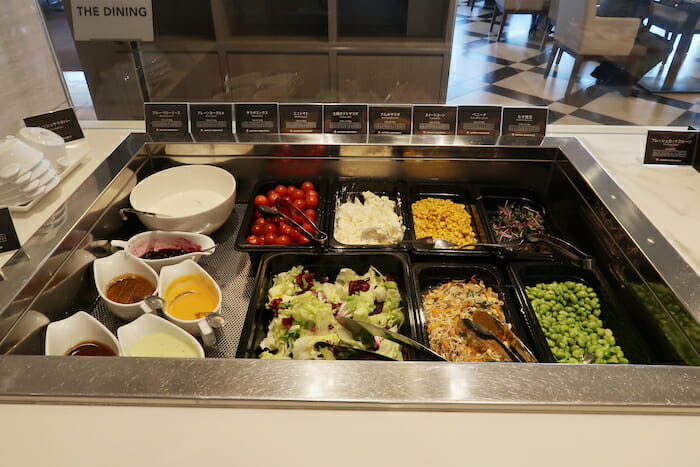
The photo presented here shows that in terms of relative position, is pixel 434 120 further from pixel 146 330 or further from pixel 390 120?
pixel 146 330

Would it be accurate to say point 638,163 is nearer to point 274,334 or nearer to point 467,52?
point 274,334

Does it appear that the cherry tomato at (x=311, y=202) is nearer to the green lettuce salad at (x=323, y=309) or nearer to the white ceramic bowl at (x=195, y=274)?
the green lettuce salad at (x=323, y=309)

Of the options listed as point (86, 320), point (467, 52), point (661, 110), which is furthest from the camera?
point (467, 52)

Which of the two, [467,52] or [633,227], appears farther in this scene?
[467,52]

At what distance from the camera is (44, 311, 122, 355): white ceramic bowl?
3.39 ft

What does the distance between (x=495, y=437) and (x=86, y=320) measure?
973 millimetres

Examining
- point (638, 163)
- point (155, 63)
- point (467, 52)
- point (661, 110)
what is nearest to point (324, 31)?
point (155, 63)

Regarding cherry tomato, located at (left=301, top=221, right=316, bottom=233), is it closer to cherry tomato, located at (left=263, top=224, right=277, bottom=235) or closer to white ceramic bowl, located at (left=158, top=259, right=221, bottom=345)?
cherry tomato, located at (left=263, top=224, right=277, bottom=235)

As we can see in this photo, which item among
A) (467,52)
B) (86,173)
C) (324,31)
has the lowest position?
(467,52)

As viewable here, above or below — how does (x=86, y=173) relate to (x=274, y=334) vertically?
above

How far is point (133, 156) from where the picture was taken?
1.53 m

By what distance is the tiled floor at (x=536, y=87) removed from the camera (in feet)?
11.8

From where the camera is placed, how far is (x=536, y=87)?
16.3ft

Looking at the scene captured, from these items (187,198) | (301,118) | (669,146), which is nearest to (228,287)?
(187,198)
